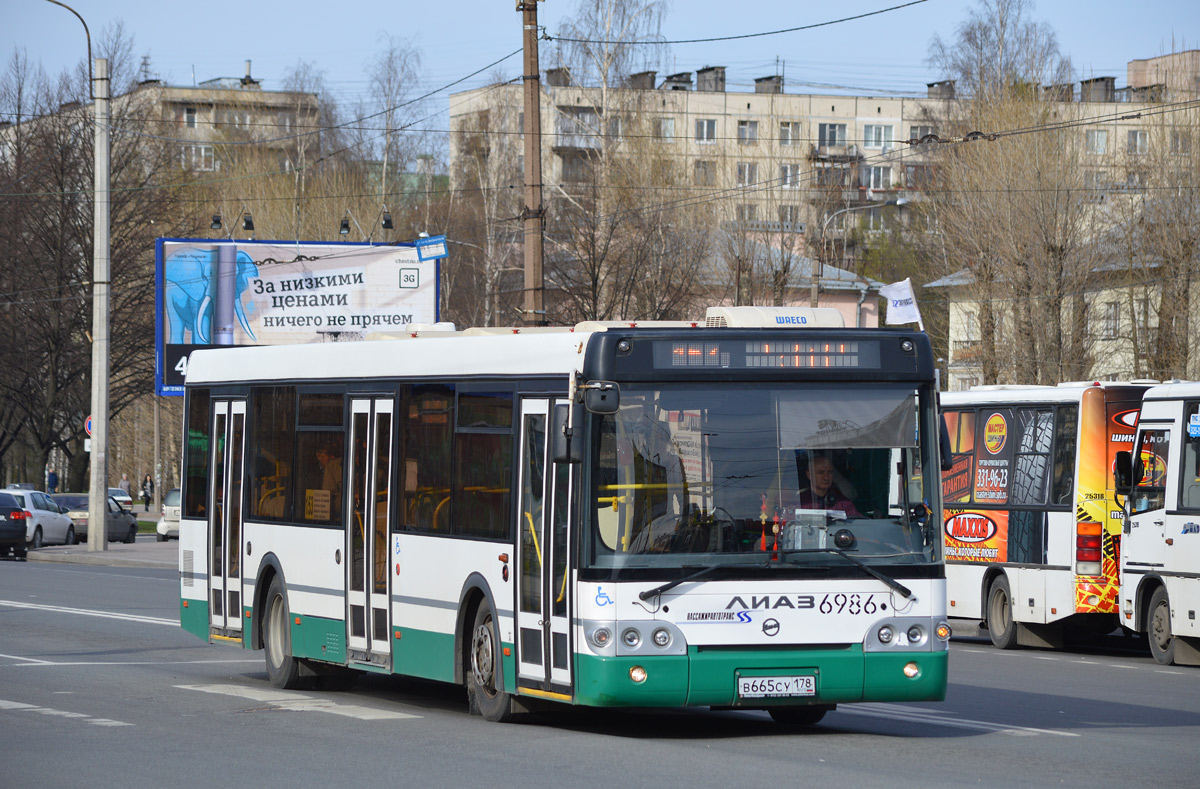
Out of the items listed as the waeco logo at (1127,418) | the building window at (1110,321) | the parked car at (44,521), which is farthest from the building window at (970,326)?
the waeco logo at (1127,418)

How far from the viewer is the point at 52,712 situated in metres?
12.3

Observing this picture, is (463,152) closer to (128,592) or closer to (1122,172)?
(1122,172)

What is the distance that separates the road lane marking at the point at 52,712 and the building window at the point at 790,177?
153ft

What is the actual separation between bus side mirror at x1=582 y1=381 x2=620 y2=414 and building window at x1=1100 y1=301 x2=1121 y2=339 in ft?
115

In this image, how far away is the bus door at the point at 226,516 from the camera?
594 inches

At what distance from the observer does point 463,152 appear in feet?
238

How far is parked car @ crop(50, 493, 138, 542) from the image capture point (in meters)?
50.0

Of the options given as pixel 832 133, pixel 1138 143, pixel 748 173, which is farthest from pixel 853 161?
pixel 832 133

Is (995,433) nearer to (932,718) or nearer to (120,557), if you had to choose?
(932,718)

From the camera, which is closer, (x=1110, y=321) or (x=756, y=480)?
(x=756, y=480)

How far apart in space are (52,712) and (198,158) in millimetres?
78104

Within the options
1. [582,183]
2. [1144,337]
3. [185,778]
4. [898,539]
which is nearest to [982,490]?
[898,539]

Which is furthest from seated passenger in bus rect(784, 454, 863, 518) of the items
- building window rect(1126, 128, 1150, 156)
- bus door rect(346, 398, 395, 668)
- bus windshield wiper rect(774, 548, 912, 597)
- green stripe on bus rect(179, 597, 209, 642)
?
building window rect(1126, 128, 1150, 156)

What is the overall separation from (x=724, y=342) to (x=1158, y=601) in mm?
10086
